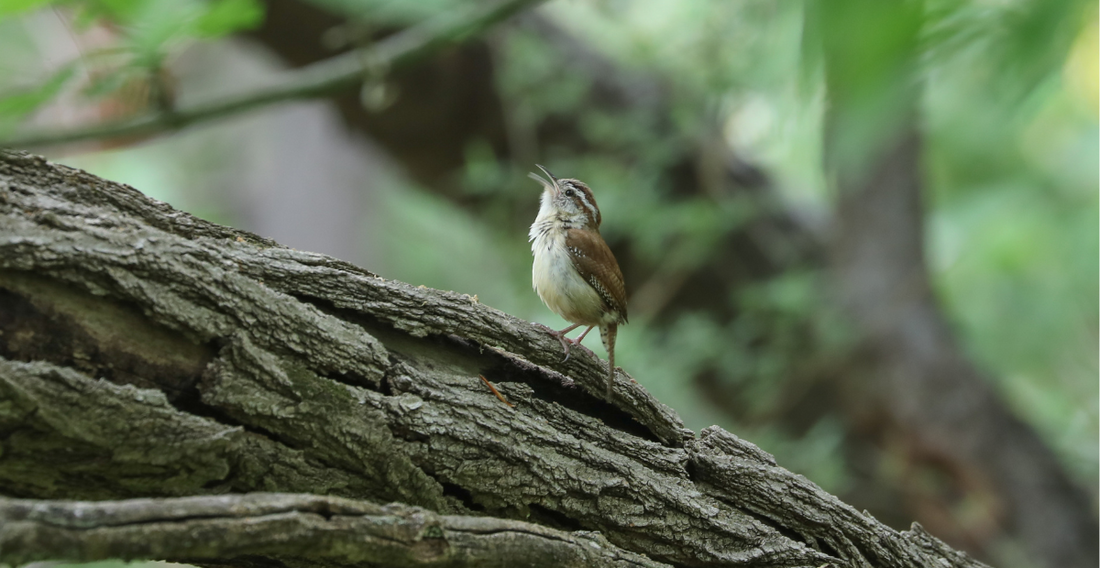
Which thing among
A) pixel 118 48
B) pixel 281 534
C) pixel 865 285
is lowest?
pixel 281 534

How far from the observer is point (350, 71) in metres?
4.57

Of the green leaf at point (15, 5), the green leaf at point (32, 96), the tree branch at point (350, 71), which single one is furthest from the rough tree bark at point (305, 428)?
the tree branch at point (350, 71)

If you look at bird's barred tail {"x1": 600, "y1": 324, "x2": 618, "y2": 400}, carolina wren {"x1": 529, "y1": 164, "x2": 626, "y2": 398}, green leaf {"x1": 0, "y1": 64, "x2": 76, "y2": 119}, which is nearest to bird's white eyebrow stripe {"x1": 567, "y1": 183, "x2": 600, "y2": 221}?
carolina wren {"x1": 529, "y1": 164, "x2": 626, "y2": 398}

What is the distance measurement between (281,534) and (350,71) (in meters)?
3.25

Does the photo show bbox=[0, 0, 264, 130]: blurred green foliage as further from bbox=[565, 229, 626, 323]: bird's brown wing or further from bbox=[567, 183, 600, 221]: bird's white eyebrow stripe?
bbox=[567, 183, 600, 221]: bird's white eyebrow stripe

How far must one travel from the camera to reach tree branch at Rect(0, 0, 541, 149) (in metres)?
3.85

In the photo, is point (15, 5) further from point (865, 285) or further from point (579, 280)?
point (865, 285)

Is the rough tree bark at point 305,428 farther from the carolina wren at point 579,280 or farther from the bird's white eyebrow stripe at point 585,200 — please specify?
the bird's white eyebrow stripe at point 585,200

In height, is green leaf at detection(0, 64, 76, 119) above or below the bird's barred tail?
below

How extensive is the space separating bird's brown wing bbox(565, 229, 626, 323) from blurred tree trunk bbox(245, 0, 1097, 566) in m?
2.92

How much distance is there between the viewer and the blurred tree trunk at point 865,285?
6.47 metres

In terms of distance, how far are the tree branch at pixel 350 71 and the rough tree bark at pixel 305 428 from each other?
1.51 metres

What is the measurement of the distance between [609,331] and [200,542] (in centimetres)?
229

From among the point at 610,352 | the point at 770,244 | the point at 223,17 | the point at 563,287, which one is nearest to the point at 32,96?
the point at 223,17
